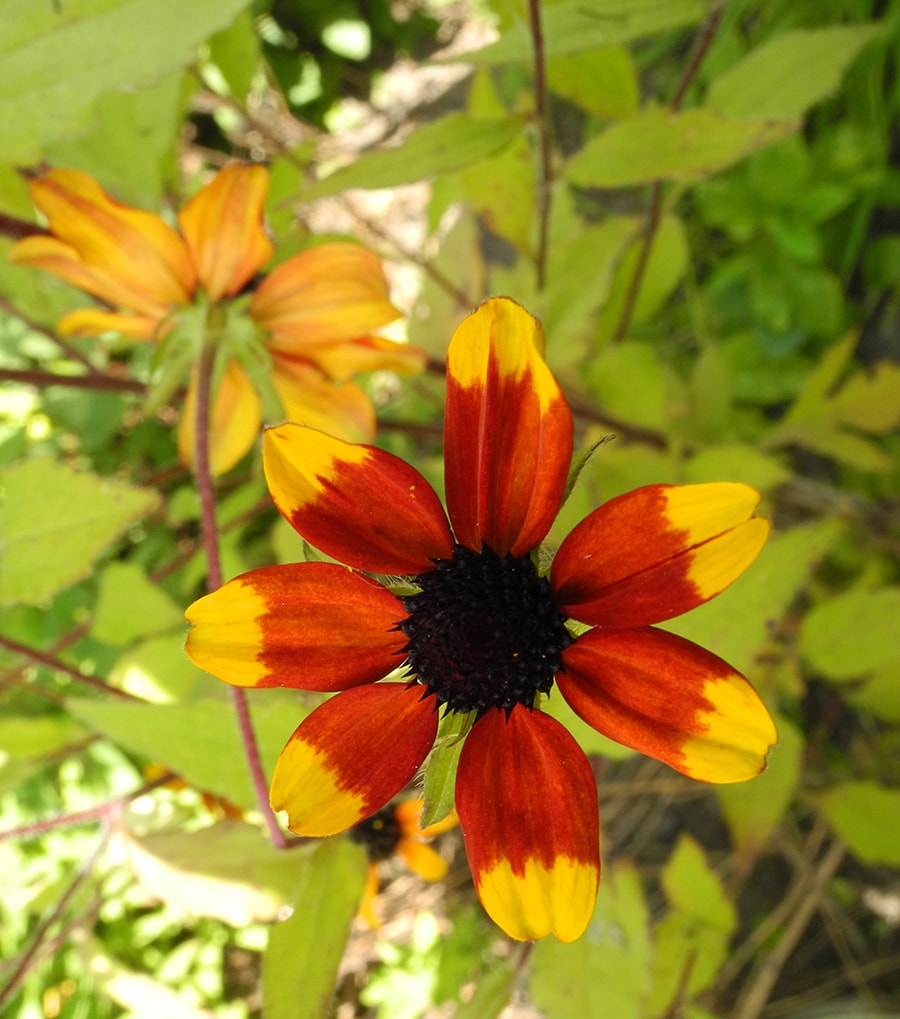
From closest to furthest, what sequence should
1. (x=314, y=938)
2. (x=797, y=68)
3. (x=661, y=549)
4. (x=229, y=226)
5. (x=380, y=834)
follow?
(x=661, y=549) → (x=314, y=938) → (x=229, y=226) → (x=797, y=68) → (x=380, y=834)

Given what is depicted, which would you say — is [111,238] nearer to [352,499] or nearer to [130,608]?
[352,499]

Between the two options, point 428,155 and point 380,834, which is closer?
point 428,155

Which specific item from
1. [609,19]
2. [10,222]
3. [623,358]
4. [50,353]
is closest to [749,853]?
[623,358]

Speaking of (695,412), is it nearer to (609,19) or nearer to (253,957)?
(609,19)

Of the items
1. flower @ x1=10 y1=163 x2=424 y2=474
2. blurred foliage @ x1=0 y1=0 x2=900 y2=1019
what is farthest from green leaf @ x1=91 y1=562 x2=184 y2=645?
flower @ x1=10 y1=163 x2=424 y2=474

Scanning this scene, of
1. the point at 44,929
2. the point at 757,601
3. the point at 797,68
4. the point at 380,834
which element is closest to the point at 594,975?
the point at 380,834

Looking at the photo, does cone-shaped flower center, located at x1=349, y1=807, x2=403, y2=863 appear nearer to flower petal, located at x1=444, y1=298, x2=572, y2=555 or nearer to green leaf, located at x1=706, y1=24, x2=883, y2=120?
flower petal, located at x1=444, y1=298, x2=572, y2=555

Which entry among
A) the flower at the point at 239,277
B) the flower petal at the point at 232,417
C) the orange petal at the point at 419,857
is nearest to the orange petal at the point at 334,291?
the flower at the point at 239,277

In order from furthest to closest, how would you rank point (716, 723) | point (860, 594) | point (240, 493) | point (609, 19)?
point (240, 493), point (860, 594), point (609, 19), point (716, 723)
